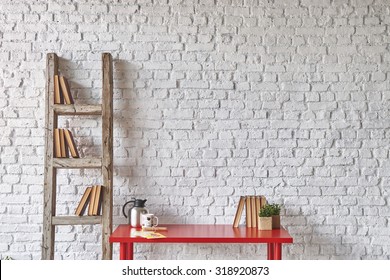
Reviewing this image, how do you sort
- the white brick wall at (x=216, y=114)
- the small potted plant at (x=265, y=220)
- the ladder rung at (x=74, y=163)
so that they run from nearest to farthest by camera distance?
1. the small potted plant at (x=265, y=220)
2. the ladder rung at (x=74, y=163)
3. the white brick wall at (x=216, y=114)

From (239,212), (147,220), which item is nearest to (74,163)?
(147,220)

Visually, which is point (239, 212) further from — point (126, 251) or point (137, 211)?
point (126, 251)

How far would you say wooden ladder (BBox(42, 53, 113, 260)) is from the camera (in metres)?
3.72

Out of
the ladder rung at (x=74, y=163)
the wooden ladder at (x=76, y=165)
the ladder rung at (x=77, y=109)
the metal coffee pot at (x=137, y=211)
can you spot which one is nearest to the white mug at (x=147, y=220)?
the metal coffee pot at (x=137, y=211)

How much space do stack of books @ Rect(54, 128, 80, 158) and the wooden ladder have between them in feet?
0.11

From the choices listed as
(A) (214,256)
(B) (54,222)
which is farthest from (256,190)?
(B) (54,222)

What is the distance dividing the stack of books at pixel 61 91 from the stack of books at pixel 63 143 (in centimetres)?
20

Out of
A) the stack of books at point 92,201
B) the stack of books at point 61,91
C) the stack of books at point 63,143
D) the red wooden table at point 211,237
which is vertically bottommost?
the red wooden table at point 211,237

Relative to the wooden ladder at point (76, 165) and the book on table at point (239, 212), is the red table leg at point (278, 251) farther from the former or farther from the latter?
the wooden ladder at point (76, 165)

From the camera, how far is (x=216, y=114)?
3.96 metres

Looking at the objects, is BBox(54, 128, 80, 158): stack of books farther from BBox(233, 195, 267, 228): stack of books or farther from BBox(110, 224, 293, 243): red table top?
BBox(233, 195, 267, 228): stack of books

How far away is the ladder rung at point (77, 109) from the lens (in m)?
3.76
